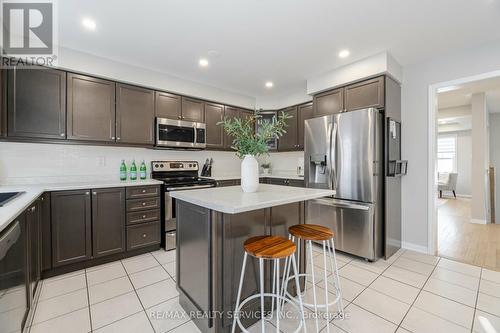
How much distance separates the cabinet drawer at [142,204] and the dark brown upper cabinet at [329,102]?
9.24ft

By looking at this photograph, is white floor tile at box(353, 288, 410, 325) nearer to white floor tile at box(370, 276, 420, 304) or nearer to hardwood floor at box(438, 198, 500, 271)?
white floor tile at box(370, 276, 420, 304)

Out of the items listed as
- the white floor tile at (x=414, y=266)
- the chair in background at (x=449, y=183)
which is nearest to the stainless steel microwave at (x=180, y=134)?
the white floor tile at (x=414, y=266)

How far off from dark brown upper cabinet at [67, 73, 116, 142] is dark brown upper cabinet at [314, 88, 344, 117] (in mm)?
3037

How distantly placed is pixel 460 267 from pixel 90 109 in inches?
196

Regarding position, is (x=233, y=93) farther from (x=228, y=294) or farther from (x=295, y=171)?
(x=228, y=294)

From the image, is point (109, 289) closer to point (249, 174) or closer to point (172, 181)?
point (172, 181)

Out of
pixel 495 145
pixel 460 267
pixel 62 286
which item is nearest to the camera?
pixel 62 286

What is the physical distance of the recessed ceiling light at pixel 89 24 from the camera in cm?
221

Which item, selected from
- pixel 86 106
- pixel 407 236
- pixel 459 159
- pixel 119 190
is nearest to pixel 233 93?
pixel 86 106

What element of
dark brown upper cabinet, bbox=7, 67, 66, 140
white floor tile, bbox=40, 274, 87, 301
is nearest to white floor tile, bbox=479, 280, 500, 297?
white floor tile, bbox=40, 274, 87, 301

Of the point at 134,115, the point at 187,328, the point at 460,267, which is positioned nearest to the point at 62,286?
the point at 187,328

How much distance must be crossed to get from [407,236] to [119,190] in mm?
3991

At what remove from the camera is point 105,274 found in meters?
2.48

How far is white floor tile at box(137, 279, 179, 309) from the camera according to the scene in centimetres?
199
